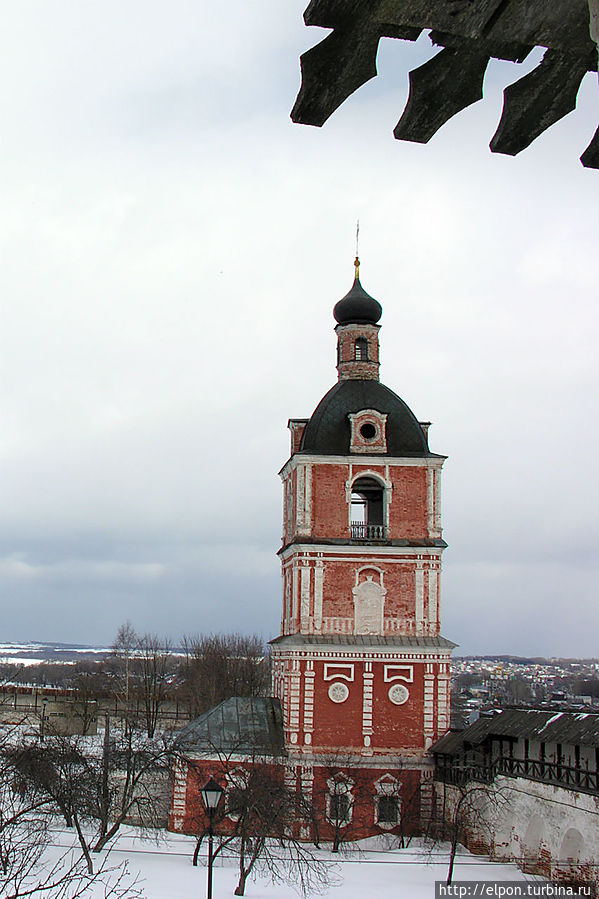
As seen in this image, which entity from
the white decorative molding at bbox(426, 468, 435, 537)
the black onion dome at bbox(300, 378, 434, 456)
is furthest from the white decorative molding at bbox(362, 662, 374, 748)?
the black onion dome at bbox(300, 378, 434, 456)

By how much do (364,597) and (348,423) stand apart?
524cm

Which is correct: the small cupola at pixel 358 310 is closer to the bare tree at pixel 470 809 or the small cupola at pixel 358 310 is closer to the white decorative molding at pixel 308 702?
the white decorative molding at pixel 308 702

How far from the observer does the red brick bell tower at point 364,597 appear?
26.1m

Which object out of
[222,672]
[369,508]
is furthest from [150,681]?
[369,508]

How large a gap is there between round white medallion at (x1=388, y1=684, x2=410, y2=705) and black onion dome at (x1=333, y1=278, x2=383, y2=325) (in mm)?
11564

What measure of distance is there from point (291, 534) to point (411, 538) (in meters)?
3.69

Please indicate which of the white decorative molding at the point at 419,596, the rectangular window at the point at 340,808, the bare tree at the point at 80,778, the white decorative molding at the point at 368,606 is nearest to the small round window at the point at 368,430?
the white decorative molding at the point at 419,596

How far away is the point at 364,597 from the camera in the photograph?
26.7 metres

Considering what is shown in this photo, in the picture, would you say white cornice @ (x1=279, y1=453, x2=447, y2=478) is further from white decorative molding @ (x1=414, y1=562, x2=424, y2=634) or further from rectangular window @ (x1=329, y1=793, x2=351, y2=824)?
rectangular window @ (x1=329, y1=793, x2=351, y2=824)

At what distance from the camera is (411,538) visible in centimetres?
2711

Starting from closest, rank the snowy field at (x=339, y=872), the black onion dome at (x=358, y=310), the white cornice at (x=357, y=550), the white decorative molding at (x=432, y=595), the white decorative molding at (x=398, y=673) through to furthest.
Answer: the snowy field at (x=339, y=872), the white decorative molding at (x=398, y=673), the white cornice at (x=357, y=550), the white decorative molding at (x=432, y=595), the black onion dome at (x=358, y=310)

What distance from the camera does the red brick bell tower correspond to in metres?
26.1

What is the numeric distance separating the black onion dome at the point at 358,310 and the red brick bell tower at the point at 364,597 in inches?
126

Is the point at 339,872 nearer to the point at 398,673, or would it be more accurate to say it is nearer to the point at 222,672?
the point at 398,673
